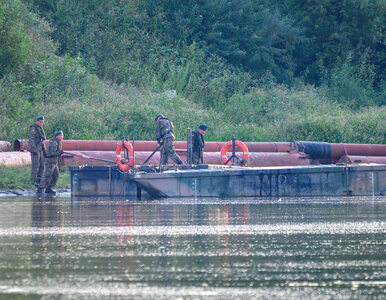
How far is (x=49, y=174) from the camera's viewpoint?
25891 mm

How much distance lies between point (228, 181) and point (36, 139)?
6.19 meters

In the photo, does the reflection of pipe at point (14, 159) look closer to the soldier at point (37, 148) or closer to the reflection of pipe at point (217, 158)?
the reflection of pipe at point (217, 158)

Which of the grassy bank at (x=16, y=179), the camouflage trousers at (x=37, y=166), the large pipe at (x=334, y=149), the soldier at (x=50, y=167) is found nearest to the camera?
→ the soldier at (x=50, y=167)

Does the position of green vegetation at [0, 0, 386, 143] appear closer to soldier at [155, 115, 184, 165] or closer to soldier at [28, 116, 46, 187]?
soldier at [28, 116, 46, 187]

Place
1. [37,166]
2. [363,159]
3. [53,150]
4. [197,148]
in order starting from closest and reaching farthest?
[53,150] < [197,148] < [37,166] < [363,159]

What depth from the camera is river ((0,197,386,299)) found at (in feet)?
23.3

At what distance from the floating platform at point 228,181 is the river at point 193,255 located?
7047 mm

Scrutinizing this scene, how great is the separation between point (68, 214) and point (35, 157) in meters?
10.3

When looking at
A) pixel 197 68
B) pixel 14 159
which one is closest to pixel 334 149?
pixel 14 159

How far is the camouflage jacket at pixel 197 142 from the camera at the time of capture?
25.8 m

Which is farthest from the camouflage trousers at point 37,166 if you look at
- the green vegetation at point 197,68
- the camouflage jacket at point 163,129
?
the green vegetation at point 197,68

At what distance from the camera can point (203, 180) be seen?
77.8 ft

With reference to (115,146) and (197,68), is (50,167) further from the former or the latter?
(197,68)

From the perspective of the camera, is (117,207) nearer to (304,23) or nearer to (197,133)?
(197,133)
